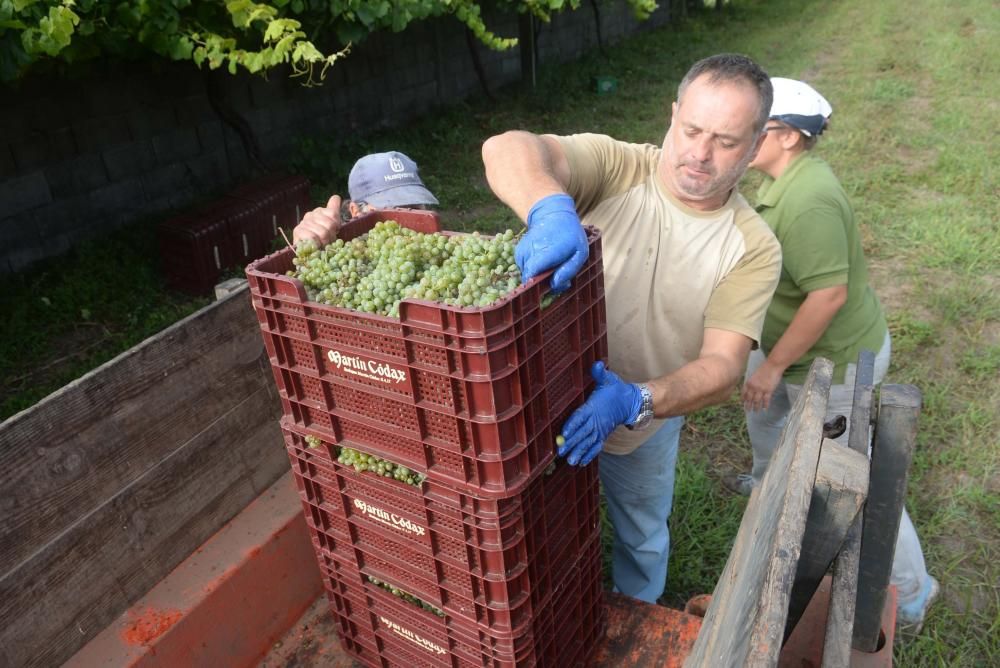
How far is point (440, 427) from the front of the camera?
1.68 metres

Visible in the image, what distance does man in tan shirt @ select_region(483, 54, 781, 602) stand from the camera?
223 centimetres

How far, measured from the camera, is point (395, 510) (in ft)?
6.28

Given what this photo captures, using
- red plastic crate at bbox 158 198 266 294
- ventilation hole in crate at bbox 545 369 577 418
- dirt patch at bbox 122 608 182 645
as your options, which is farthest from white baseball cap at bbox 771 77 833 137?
red plastic crate at bbox 158 198 266 294

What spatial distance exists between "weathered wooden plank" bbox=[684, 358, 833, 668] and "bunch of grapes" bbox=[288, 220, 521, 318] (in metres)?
0.71

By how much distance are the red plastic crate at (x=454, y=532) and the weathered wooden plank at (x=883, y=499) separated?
0.81 m

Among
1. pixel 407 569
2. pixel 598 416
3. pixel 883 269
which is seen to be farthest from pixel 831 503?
pixel 883 269

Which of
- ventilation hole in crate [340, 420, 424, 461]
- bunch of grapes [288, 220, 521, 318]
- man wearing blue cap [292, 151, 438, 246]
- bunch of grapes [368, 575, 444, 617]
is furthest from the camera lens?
man wearing blue cap [292, 151, 438, 246]

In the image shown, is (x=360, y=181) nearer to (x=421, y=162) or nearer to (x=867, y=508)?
(x=867, y=508)

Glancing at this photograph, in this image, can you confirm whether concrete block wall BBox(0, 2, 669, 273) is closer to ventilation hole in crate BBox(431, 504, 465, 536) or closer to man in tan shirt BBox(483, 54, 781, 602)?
man in tan shirt BBox(483, 54, 781, 602)

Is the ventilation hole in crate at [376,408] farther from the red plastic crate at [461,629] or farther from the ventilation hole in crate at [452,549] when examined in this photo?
the red plastic crate at [461,629]

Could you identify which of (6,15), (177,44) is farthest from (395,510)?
(177,44)

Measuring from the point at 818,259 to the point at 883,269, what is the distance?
4.12 m

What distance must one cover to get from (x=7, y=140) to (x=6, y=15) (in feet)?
5.66

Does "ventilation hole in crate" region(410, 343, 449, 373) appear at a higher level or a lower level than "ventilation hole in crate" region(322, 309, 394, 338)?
lower
